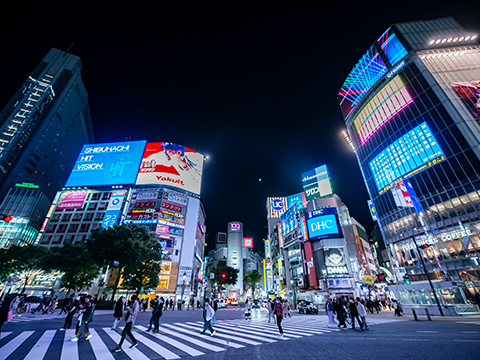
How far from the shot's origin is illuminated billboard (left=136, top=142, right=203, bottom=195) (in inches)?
2376

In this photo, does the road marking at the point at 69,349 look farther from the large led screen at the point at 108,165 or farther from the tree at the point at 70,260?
the large led screen at the point at 108,165

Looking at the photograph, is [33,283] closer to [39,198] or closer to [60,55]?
[39,198]

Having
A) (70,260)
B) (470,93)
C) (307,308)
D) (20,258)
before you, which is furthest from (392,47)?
(20,258)

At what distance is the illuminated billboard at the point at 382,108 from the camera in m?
47.0

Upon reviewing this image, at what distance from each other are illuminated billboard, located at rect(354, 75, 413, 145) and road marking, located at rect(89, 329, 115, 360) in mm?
58973

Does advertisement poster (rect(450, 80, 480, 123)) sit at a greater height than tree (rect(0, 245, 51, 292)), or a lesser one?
greater

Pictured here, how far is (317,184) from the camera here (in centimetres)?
5962

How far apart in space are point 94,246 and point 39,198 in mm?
64622

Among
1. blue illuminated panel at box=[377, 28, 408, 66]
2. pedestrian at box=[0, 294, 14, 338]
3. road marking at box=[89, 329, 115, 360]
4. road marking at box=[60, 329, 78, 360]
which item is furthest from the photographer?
blue illuminated panel at box=[377, 28, 408, 66]

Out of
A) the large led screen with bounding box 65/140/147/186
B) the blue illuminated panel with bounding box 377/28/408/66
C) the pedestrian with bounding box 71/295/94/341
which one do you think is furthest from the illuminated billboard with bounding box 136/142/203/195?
the blue illuminated panel with bounding box 377/28/408/66

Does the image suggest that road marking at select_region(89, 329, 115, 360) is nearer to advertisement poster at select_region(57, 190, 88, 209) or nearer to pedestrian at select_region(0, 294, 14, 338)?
pedestrian at select_region(0, 294, 14, 338)

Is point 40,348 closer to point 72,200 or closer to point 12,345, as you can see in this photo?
point 12,345

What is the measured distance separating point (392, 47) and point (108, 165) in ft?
265

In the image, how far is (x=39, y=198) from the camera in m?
72.3
